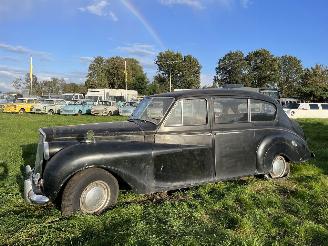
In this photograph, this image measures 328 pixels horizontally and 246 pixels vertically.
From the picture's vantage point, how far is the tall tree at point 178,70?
70750 millimetres

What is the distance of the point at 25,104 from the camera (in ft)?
121

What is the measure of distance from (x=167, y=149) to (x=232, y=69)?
67747mm

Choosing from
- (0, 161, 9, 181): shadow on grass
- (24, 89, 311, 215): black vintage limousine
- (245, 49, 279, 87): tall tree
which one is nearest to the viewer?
(24, 89, 311, 215): black vintage limousine

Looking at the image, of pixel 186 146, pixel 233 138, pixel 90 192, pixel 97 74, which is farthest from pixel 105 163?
pixel 97 74

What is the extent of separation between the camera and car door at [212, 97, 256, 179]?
6.40 m

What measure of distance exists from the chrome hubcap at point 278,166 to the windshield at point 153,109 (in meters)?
2.41

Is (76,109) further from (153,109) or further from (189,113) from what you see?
(189,113)

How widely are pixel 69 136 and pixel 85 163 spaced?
0.77 m

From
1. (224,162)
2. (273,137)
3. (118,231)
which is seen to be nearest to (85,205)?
(118,231)

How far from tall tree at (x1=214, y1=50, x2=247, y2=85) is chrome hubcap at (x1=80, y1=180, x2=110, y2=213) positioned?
65.7m

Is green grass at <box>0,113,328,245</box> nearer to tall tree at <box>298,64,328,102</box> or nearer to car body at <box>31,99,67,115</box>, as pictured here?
car body at <box>31,99,67,115</box>

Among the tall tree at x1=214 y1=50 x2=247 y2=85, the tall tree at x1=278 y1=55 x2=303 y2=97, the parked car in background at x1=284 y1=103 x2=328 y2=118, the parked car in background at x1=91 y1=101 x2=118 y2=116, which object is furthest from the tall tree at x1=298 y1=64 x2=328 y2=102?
the parked car in background at x1=91 y1=101 x2=118 y2=116

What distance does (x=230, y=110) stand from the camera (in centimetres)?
662

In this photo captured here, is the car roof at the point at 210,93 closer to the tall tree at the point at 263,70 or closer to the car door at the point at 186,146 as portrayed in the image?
the car door at the point at 186,146
